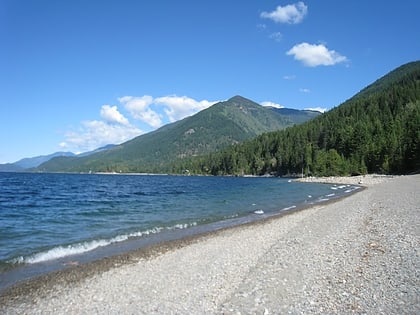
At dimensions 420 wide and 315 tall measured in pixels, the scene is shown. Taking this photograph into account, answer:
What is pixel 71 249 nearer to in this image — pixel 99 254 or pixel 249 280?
pixel 99 254

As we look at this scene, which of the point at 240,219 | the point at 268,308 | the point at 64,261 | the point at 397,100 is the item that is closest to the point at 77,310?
the point at 268,308

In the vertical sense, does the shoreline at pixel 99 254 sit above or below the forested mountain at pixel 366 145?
below

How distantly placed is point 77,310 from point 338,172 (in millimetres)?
130382

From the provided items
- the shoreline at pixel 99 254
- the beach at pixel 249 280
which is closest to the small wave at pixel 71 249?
the shoreline at pixel 99 254

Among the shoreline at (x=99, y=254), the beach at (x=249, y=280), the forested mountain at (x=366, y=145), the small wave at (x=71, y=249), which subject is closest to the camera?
the beach at (x=249, y=280)

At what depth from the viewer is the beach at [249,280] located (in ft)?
34.1

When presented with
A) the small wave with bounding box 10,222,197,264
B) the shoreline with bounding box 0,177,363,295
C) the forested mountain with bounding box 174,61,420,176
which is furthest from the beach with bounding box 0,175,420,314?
the forested mountain with bounding box 174,61,420,176

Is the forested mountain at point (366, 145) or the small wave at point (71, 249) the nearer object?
the small wave at point (71, 249)

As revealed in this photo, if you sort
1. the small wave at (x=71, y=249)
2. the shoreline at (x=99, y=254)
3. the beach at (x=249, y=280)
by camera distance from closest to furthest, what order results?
the beach at (x=249, y=280) → the shoreline at (x=99, y=254) → the small wave at (x=71, y=249)

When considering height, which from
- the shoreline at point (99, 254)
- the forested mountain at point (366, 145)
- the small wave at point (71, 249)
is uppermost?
the forested mountain at point (366, 145)

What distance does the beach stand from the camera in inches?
409

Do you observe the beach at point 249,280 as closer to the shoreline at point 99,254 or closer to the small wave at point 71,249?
the shoreline at point 99,254

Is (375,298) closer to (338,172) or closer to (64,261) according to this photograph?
(64,261)

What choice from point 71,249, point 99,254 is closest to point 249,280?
point 99,254
